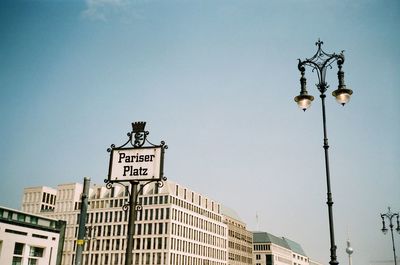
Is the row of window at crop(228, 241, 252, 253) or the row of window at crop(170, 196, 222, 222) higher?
the row of window at crop(170, 196, 222, 222)

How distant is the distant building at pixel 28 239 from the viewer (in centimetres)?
6800

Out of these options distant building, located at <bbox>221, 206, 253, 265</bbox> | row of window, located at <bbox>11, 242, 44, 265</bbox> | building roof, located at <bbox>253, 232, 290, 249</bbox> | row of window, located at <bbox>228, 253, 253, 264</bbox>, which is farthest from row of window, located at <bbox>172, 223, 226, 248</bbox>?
building roof, located at <bbox>253, 232, 290, 249</bbox>

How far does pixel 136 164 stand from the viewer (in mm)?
8227

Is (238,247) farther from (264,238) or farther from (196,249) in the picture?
(196,249)

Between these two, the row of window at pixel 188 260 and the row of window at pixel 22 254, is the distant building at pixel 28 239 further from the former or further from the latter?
the row of window at pixel 188 260

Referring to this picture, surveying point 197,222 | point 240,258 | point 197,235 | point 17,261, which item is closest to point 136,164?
point 17,261

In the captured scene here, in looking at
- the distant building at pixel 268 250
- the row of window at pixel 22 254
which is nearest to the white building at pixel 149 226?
the row of window at pixel 22 254

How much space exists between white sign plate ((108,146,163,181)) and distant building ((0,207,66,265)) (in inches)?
2657

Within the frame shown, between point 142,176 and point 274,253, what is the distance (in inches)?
6050

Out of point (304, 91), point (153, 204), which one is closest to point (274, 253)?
point (153, 204)

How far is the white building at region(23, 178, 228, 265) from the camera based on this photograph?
321ft

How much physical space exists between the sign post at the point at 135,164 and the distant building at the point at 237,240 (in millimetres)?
126477

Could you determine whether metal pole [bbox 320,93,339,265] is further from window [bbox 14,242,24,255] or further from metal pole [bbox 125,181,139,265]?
window [bbox 14,242,24,255]

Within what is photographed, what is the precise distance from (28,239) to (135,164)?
73.7 metres
